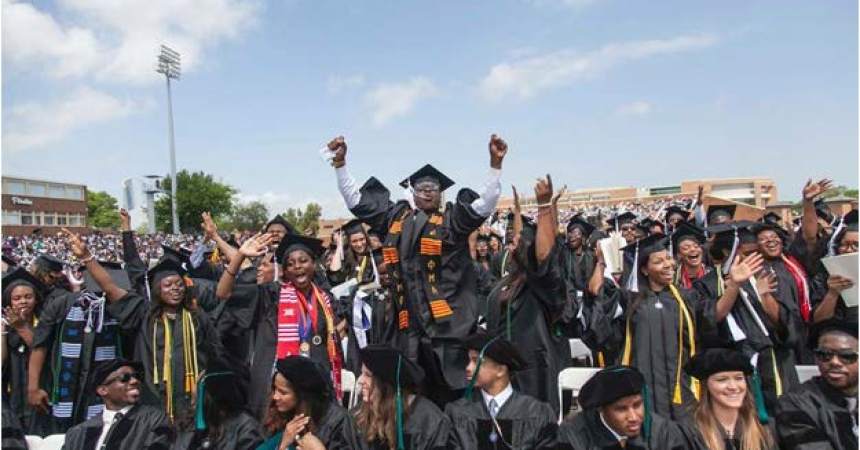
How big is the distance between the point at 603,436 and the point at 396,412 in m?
1.16

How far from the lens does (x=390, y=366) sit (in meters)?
3.71

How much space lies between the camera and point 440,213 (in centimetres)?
454

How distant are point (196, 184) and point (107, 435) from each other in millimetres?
68697

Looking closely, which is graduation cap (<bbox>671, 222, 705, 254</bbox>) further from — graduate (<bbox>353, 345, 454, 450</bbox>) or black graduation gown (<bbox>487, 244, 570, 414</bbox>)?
graduate (<bbox>353, 345, 454, 450</bbox>)

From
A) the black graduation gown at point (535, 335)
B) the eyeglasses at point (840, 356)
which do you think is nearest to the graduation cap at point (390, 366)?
the black graduation gown at point (535, 335)

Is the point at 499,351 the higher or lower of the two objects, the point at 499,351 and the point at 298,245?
the lower

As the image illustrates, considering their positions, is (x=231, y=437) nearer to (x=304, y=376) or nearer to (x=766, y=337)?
(x=304, y=376)

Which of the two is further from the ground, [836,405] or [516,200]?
[516,200]

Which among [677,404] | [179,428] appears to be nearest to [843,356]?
[677,404]

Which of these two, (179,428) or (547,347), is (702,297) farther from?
(179,428)

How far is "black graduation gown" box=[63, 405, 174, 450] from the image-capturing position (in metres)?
3.92

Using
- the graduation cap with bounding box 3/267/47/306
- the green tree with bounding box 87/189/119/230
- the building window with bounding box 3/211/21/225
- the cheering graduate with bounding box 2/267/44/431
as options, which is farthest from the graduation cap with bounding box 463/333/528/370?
the green tree with bounding box 87/189/119/230

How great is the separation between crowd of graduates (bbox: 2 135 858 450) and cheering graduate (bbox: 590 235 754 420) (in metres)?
0.01

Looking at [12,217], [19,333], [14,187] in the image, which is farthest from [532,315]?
[14,187]
